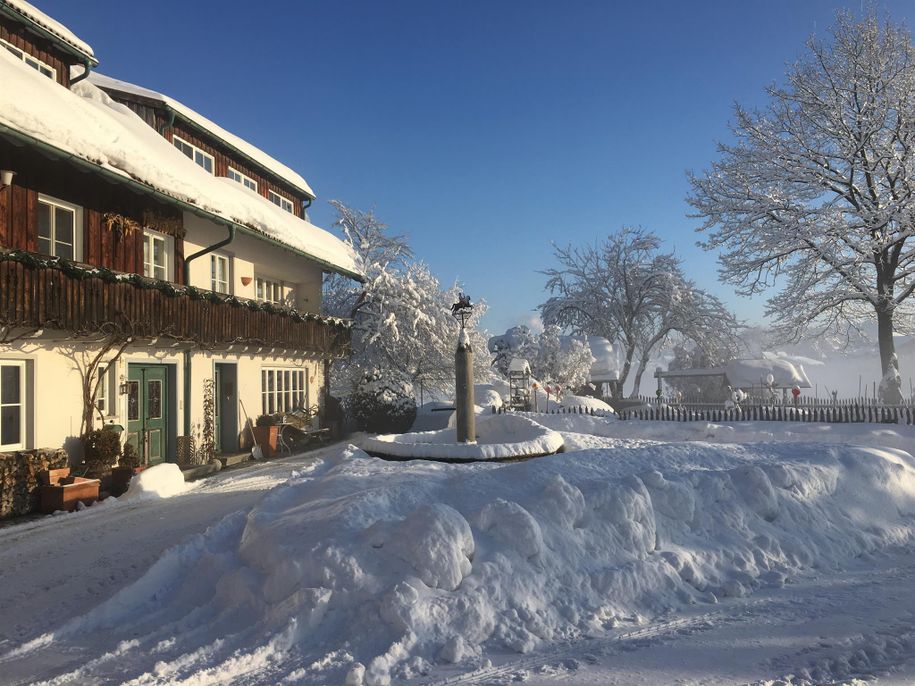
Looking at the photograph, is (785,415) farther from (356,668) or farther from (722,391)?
(722,391)

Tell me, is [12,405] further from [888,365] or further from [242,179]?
[888,365]

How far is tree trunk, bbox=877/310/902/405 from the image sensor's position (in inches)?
774

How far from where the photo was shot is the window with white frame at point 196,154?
53.2 feet

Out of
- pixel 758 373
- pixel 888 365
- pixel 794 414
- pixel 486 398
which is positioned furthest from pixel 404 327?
pixel 758 373

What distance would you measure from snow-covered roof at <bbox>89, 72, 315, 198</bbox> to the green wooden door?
761 centimetres

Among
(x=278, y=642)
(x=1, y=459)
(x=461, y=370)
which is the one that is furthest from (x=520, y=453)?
(x=1, y=459)

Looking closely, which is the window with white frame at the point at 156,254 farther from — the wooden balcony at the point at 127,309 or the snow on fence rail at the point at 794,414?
the snow on fence rail at the point at 794,414

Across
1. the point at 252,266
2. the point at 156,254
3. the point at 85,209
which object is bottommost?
the point at 156,254

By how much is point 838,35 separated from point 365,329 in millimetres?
21835

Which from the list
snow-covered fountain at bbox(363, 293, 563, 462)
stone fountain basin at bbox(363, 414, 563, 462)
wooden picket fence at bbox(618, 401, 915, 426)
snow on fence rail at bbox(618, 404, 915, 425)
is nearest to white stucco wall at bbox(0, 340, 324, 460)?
snow-covered fountain at bbox(363, 293, 563, 462)

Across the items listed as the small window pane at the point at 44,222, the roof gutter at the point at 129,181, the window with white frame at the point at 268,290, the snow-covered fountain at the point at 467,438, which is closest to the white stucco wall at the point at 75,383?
the small window pane at the point at 44,222

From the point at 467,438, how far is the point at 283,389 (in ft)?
27.0

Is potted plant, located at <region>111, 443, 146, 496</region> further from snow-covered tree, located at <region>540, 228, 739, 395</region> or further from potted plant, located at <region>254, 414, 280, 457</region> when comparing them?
snow-covered tree, located at <region>540, 228, 739, 395</region>

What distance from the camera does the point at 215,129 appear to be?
17484mm
